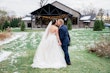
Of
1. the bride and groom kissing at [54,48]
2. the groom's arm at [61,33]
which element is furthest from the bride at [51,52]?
the groom's arm at [61,33]

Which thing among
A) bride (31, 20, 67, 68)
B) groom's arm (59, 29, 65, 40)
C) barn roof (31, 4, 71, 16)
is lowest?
bride (31, 20, 67, 68)

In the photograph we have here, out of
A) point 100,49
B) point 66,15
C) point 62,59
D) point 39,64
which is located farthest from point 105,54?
point 66,15

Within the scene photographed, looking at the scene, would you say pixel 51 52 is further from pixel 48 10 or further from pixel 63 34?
pixel 48 10

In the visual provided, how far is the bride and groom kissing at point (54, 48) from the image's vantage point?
10148 millimetres

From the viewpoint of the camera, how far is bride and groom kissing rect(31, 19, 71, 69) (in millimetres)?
10148

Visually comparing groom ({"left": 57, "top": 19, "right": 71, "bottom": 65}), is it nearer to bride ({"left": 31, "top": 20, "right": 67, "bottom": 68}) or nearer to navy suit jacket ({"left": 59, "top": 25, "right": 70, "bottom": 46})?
navy suit jacket ({"left": 59, "top": 25, "right": 70, "bottom": 46})

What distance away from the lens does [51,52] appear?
33.6 feet

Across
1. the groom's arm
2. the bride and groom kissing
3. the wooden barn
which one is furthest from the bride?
the wooden barn

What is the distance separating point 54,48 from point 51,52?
196 millimetres

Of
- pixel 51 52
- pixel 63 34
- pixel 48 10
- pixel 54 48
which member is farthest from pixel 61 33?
pixel 48 10

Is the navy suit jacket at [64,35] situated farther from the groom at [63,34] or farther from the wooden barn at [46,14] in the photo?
the wooden barn at [46,14]

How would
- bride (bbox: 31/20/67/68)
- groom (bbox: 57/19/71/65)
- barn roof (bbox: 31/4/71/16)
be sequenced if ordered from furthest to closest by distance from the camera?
1. barn roof (bbox: 31/4/71/16)
2. groom (bbox: 57/19/71/65)
3. bride (bbox: 31/20/67/68)

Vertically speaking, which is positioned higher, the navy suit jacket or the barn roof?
the barn roof

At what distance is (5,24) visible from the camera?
156 ft
